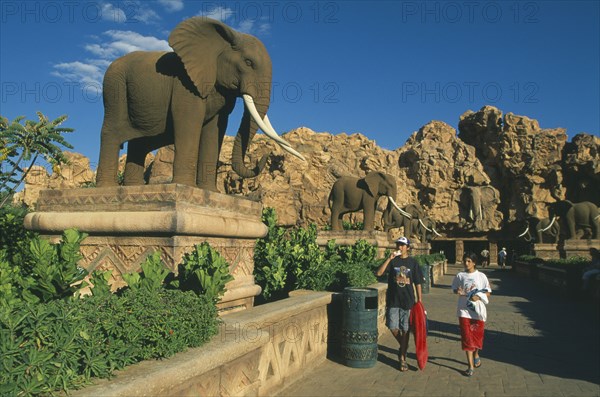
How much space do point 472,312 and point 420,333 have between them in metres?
0.80

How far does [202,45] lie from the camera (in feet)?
17.5

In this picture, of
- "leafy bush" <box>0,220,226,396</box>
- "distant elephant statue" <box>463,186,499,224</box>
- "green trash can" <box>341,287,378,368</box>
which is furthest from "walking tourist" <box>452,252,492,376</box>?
"distant elephant statue" <box>463,186,499,224</box>

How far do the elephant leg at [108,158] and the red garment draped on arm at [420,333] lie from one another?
435 cm

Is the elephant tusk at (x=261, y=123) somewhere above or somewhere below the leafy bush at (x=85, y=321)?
above

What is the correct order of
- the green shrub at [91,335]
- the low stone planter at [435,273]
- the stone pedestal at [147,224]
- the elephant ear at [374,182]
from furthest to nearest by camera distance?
the low stone planter at [435,273]
the elephant ear at [374,182]
the stone pedestal at [147,224]
the green shrub at [91,335]

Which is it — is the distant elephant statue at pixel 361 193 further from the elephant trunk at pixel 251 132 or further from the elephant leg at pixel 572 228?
the elephant leg at pixel 572 228

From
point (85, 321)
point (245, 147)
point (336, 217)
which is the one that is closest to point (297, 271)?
point (245, 147)

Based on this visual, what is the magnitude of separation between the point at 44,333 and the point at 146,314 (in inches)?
30.2

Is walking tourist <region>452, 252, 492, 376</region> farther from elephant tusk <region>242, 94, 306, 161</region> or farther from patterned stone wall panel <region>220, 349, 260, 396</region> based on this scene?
patterned stone wall panel <region>220, 349, 260, 396</region>

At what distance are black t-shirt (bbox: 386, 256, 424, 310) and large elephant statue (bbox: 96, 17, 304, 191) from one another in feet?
8.58

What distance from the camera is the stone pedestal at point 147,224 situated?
432 cm

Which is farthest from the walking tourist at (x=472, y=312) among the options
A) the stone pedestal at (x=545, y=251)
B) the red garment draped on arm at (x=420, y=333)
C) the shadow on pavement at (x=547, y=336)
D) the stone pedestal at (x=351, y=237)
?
the stone pedestal at (x=545, y=251)

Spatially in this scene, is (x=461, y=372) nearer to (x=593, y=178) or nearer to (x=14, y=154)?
(x=14, y=154)

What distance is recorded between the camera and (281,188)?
40.4 m
